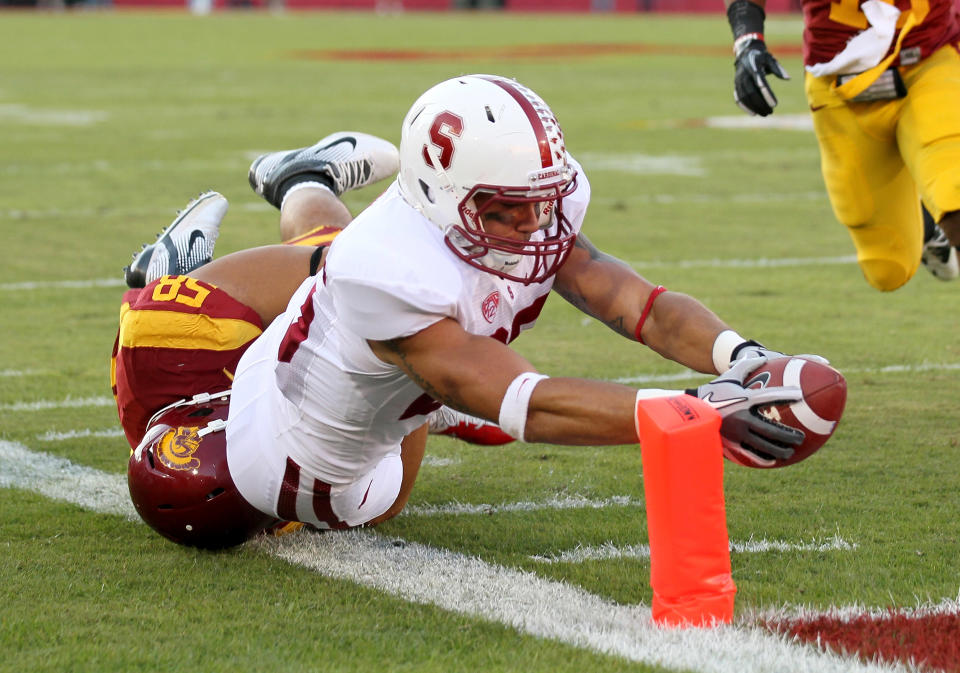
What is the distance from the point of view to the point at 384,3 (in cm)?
4334

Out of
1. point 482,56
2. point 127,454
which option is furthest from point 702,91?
point 127,454

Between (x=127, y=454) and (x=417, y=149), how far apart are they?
164cm

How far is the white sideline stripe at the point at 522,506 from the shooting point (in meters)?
3.79

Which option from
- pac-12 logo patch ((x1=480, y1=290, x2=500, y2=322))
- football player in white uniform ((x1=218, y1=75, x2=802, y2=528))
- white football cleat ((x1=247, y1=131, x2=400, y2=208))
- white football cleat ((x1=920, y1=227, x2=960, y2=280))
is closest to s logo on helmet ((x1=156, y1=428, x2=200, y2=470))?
football player in white uniform ((x1=218, y1=75, x2=802, y2=528))

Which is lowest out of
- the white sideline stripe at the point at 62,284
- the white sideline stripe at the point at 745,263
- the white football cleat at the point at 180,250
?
the white sideline stripe at the point at 62,284

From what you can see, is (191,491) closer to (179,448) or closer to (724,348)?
(179,448)

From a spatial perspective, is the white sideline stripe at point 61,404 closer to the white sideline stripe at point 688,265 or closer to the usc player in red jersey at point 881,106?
the white sideline stripe at point 688,265

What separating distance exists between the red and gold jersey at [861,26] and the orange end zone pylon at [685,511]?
2.39 metres

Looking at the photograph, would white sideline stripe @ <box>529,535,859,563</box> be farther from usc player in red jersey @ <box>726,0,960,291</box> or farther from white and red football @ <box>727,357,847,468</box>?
usc player in red jersey @ <box>726,0,960,291</box>

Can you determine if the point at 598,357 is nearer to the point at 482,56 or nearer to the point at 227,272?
the point at 227,272

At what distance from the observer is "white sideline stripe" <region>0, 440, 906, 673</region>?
271cm

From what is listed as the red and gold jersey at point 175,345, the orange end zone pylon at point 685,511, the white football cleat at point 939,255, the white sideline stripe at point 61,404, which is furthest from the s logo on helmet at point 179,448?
the white football cleat at point 939,255

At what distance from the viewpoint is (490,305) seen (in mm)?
3076

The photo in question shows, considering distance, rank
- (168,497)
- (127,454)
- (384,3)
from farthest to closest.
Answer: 1. (384,3)
2. (127,454)
3. (168,497)
